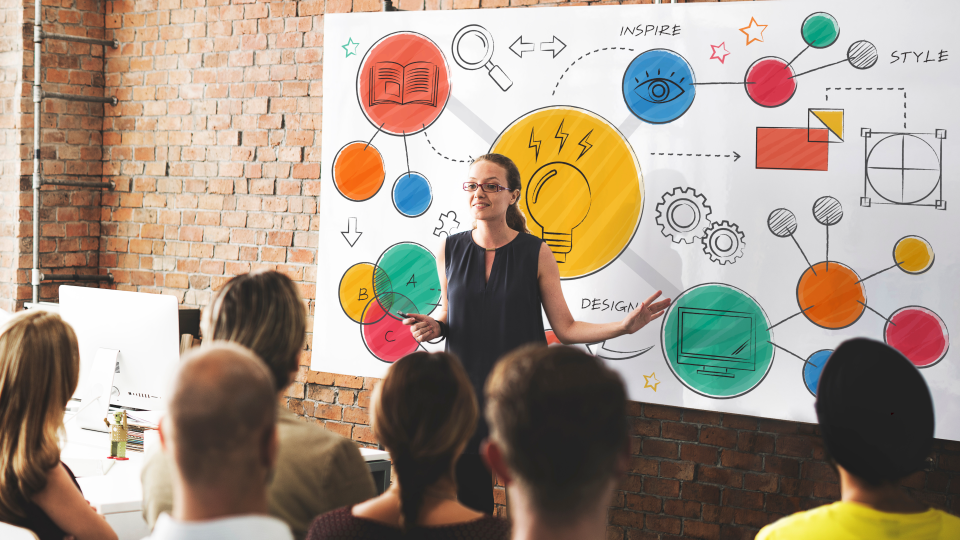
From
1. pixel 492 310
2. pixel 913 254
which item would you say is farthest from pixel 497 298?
pixel 913 254

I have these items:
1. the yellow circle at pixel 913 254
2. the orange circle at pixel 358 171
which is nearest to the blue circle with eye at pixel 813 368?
the yellow circle at pixel 913 254

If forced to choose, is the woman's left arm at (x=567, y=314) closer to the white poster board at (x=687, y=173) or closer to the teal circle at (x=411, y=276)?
the white poster board at (x=687, y=173)

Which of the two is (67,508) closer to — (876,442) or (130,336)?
(130,336)

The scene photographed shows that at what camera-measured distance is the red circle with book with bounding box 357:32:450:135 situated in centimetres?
316

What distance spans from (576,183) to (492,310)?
680 millimetres

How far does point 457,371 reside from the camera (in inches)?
50.7

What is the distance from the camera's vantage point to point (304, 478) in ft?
4.50

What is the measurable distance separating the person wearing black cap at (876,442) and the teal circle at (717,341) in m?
1.54

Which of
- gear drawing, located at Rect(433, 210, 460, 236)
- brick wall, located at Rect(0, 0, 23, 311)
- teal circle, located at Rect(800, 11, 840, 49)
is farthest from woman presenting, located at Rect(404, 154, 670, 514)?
brick wall, located at Rect(0, 0, 23, 311)

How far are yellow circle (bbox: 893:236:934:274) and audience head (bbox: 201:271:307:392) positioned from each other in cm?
197

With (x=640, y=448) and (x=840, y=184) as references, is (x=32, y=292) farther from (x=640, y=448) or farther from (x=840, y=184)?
(x=840, y=184)

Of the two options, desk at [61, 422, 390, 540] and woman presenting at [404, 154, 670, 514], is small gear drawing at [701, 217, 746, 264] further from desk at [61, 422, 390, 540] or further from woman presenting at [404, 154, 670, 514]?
desk at [61, 422, 390, 540]

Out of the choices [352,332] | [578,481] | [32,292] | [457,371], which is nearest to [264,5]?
[352,332]

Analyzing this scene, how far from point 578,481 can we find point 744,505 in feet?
6.74
